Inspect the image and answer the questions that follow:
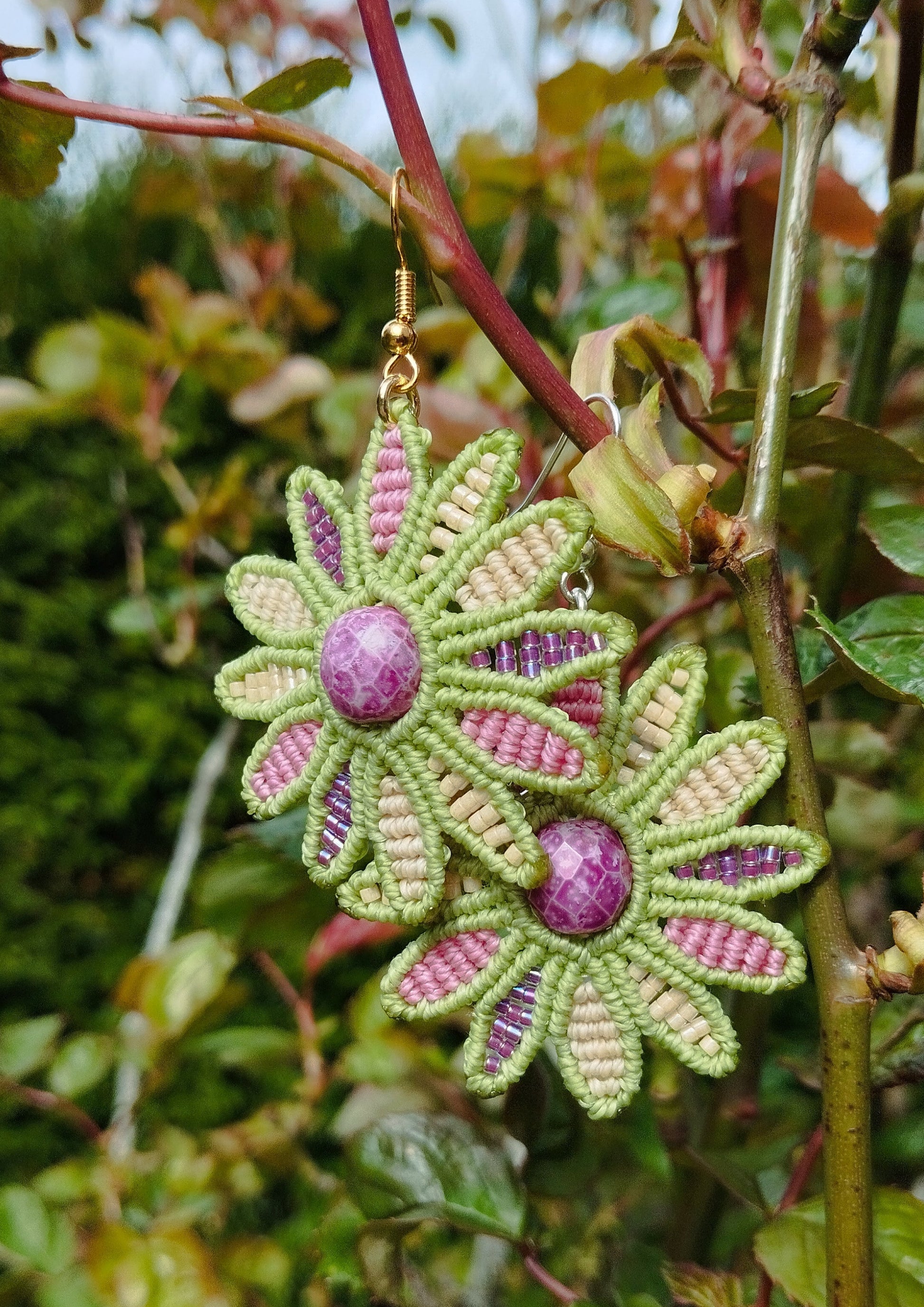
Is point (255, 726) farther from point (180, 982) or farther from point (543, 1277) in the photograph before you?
point (543, 1277)

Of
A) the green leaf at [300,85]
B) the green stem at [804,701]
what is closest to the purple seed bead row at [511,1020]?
the green stem at [804,701]

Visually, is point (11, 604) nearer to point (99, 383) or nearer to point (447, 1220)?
point (99, 383)

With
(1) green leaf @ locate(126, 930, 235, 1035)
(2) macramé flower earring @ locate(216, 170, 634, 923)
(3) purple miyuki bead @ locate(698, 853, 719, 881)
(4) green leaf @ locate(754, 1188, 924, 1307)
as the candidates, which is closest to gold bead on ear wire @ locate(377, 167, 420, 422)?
(2) macramé flower earring @ locate(216, 170, 634, 923)

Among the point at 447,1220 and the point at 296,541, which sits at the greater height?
the point at 296,541

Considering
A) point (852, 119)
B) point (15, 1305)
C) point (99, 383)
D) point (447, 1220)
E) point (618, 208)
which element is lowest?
point (15, 1305)

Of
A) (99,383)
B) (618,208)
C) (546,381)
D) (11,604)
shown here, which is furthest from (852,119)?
(11,604)

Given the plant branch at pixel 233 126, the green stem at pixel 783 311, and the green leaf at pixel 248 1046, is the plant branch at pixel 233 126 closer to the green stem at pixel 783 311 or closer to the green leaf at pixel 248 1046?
the green stem at pixel 783 311
